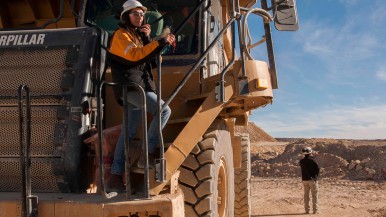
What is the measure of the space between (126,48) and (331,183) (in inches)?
705

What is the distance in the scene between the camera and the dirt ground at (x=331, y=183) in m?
13.9

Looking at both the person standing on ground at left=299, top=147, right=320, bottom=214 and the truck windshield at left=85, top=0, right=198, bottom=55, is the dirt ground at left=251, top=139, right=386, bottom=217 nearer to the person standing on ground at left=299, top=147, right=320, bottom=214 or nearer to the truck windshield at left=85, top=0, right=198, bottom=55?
the person standing on ground at left=299, top=147, right=320, bottom=214

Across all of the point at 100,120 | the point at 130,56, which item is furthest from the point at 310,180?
the point at 100,120

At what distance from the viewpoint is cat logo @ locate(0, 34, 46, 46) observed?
169 inches

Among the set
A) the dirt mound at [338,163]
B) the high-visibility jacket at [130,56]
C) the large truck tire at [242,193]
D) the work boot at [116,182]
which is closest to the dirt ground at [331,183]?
the dirt mound at [338,163]

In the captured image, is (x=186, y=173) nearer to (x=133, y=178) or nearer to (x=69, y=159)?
(x=133, y=178)

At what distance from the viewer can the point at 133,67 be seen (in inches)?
158

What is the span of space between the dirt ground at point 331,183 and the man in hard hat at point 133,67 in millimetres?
9571

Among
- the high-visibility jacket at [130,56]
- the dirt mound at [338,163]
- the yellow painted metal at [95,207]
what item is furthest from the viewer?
the dirt mound at [338,163]

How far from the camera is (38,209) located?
3.57 meters

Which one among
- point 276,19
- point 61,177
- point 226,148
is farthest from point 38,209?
point 276,19

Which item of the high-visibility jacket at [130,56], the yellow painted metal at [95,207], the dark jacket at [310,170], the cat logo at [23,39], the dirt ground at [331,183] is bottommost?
the dirt ground at [331,183]

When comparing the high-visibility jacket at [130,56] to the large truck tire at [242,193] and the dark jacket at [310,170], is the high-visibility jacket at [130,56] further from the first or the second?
the dark jacket at [310,170]

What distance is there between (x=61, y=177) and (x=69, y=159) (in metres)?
0.16
